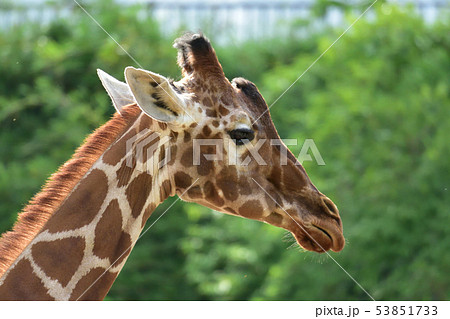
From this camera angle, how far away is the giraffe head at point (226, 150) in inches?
172

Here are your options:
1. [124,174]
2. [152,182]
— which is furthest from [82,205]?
[152,182]

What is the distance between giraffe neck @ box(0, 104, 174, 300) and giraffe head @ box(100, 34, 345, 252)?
17 cm

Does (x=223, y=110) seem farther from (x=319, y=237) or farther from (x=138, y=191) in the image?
(x=319, y=237)

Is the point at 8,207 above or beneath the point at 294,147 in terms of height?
beneath

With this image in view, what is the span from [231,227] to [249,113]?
26.5ft

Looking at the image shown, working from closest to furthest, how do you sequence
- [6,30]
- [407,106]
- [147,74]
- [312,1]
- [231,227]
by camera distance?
1. [147,74]
2. [407,106]
3. [231,227]
4. [6,30]
5. [312,1]

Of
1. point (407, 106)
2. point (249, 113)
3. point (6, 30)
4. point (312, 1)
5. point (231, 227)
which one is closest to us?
point (249, 113)

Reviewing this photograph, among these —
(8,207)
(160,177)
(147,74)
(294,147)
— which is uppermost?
(147,74)

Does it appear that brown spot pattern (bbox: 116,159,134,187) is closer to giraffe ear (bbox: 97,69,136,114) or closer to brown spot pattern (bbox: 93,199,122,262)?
brown spot pattern (bbox: 93,199,122,262)

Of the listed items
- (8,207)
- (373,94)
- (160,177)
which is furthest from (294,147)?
(160,177)

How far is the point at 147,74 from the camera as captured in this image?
163 inches

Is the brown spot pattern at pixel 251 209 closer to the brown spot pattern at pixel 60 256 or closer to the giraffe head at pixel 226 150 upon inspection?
the giraffe head at pixel 226 150

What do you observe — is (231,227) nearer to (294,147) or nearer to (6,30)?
(294,147)

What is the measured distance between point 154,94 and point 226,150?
24.3 inches
